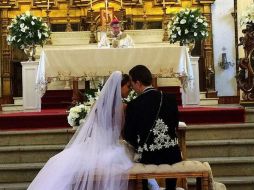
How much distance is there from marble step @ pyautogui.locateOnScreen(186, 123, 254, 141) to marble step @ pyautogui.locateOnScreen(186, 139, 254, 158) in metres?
0.32

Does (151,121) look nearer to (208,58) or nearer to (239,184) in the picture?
(239,184)

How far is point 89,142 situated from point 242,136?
133 inches

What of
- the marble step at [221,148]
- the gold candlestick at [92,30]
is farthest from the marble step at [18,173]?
the gold candlestick at [92,30]

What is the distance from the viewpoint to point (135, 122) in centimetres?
523

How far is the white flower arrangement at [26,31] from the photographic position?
1156 cm

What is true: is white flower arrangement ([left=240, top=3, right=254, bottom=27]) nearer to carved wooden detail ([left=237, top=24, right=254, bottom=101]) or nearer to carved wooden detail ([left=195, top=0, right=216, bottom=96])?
carved wooden detail ([left=237, top=24, right=254, bottom=101])

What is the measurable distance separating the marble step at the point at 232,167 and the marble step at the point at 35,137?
7.35ft

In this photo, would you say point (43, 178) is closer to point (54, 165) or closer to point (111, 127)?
point (54, 165)

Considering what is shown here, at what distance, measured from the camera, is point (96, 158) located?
5215mm

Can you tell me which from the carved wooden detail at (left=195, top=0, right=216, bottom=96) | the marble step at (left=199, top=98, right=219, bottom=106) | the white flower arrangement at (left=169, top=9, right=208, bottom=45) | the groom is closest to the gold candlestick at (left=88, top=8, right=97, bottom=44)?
the white flower arrangement at (left=169, top=9, right=208, bottom=45)

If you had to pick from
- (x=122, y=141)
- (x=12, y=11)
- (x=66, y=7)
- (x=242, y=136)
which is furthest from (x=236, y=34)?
(x=122, y=141)

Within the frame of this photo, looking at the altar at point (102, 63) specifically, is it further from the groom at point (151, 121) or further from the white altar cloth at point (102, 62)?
the groom at point (151, 121)

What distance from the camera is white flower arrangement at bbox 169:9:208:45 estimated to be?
11.6 m

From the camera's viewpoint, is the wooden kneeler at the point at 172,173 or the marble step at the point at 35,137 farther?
the marble step at the point at 35,137
